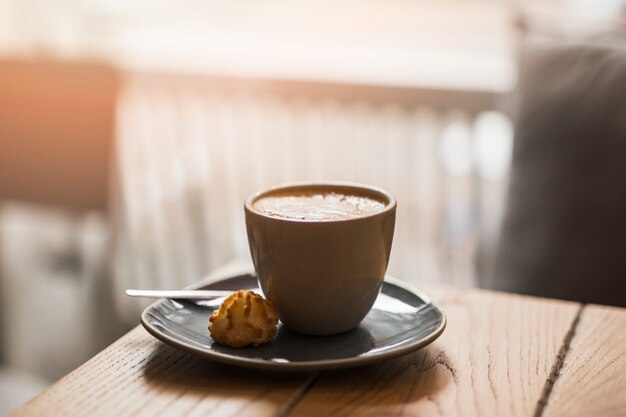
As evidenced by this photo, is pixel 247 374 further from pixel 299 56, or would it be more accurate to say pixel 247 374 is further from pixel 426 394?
pixel 299 56

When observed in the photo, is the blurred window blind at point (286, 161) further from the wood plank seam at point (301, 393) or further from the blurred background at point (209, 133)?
the wood plank seam at point (301, 393)


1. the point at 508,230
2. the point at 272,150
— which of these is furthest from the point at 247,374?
the point at 272,150

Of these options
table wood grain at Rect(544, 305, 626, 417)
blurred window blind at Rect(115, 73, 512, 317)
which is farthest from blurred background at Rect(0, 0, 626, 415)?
table wood grain at Rect(544, 305, 626, 417)

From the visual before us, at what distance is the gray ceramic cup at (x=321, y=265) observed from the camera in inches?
23.3

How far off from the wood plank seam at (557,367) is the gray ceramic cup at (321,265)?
0.15m

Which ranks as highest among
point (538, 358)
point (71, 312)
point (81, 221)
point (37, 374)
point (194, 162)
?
point (538, 358)

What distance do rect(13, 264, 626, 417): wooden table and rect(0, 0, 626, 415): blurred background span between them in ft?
2.36

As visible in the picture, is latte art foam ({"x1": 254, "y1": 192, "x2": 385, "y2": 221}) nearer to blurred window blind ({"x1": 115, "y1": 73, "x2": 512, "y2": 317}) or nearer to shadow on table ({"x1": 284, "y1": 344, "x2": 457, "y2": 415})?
shadow on table ({"x1": 284, "y1": 344, "x2": 457, "y2": 415})

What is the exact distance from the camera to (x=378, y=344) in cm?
61

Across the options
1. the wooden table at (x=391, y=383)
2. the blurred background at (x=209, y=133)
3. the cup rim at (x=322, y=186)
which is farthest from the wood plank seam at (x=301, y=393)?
the blurred background at (x=209, y=133)

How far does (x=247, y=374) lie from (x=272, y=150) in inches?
49.3

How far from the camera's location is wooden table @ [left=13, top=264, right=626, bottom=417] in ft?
1.79

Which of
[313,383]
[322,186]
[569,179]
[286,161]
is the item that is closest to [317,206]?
[322,186]

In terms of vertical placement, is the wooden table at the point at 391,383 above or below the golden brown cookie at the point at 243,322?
below
